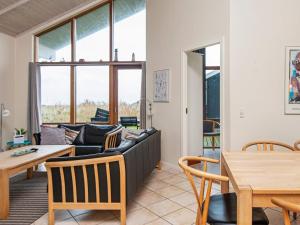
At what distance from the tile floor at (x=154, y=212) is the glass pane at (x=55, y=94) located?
152 inches

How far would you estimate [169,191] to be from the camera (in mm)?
3494

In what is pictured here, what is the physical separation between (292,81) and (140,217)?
2726mm

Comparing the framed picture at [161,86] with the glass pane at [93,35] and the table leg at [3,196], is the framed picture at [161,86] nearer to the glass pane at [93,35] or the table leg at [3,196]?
the glass pane at [93,35]

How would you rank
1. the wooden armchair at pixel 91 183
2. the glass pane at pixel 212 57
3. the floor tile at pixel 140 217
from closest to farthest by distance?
1. the wooden armchair at pixel 91 183
2. the floor tile at pixel 140 217
3. the glass pane at pixel 212 57

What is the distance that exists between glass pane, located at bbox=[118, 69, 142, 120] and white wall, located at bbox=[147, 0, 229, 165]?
0.93 meters

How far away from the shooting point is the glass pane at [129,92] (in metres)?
6.36

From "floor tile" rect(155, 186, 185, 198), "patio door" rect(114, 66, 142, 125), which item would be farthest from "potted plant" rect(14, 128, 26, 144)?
"floor tile" rect(155, 186, 185, 198)

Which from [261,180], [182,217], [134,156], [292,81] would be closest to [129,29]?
[292,81]

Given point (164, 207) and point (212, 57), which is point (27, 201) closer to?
point (164, 207)

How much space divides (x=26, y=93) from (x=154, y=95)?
3462 millimetres

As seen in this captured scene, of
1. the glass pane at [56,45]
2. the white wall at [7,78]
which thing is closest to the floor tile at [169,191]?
the white wall at [7,78]

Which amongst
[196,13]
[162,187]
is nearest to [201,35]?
[196,13]

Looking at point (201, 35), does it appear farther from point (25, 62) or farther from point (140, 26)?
point (25, 62)

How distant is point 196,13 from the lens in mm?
4160
